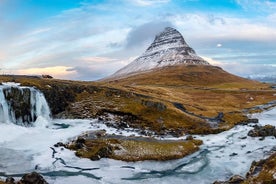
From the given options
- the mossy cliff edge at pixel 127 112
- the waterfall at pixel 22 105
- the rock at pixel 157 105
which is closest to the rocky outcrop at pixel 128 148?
the mossy cliff edge at pixel 127 112

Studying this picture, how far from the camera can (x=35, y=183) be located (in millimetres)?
43188

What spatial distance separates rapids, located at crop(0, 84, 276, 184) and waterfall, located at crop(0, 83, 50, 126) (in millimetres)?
258

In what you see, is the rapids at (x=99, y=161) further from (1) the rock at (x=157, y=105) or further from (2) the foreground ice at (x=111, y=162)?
(1) the rock at (x=157, y=105)

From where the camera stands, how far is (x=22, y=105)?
86.9 meters

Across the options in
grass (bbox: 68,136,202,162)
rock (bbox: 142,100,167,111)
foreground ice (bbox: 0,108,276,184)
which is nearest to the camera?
foreground ice (bbox: 0,108,276,184)

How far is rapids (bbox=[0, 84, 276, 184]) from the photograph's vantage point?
169ft

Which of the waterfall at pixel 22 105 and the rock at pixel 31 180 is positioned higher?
the waterfall at pixel 22 105

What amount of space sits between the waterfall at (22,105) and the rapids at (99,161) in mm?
258

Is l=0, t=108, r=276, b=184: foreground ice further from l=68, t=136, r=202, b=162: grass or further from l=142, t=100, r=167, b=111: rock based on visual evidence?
l=142, t=100, r=167, b=111: rock

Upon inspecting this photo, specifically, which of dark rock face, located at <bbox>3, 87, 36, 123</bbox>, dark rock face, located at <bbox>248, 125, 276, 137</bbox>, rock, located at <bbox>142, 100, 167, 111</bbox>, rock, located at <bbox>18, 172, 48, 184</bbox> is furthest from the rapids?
rock, located at <bbox>142, 100, 167, 111</bbox>

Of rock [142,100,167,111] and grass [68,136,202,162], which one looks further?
rock [142,100,167,111]

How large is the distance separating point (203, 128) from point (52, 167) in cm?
4890

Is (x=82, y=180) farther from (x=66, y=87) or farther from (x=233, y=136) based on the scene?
(x=66, y=87)

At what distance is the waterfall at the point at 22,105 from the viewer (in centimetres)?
8350
